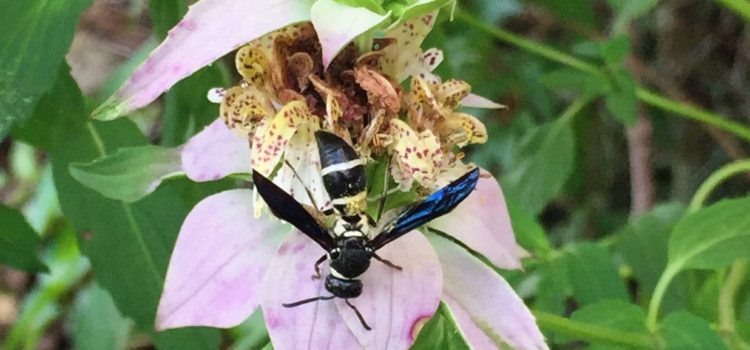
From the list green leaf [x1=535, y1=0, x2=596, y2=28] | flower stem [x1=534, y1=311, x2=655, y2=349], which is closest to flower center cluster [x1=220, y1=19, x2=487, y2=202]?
flower stem [x1=534, y1=311, x2=655, y2=349]

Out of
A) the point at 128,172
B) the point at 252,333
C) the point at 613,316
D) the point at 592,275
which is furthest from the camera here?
the point at 252,333

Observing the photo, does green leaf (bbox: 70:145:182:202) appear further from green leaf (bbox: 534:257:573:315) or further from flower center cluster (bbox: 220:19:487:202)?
green leaf (bbox: 534:257:573:315)

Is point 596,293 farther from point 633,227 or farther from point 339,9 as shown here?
point 339,9

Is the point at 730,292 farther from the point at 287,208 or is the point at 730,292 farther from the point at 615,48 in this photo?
the point at 287,208

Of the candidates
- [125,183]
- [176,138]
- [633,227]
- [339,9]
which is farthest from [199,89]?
[633,227]

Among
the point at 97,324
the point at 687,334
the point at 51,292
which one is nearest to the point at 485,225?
the point at 687,334

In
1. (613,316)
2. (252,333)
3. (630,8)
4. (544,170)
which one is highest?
(630,8)
